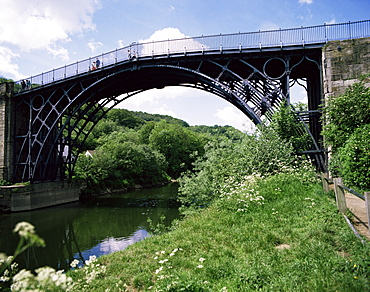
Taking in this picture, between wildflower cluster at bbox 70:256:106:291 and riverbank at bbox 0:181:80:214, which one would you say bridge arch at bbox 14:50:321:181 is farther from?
wildflower cluster at bbox 70:256:106:291

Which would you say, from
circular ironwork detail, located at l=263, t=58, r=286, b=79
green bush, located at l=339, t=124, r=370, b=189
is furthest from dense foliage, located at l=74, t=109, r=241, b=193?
green bush, located at l=339, t=124, r=370, b=189

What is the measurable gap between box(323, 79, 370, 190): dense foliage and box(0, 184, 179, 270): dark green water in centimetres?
916

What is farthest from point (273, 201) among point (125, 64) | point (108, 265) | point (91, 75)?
point (91, 75)

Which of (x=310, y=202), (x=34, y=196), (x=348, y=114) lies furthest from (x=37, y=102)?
(x=310, y=202)

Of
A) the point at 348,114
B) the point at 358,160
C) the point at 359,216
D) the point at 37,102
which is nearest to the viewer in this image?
the point at 359,216

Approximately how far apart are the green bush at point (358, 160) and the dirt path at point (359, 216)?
0.55 m

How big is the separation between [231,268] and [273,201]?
387 cm

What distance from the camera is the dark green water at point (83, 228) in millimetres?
11304

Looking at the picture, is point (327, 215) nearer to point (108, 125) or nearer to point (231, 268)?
point (231, 268)

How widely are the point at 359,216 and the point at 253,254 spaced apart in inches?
100

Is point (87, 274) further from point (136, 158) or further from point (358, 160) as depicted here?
point (136, 158)

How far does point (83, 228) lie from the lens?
16.0m

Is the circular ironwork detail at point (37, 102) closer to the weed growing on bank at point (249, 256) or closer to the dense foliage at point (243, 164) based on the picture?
the dense foliage at point (243, 164)

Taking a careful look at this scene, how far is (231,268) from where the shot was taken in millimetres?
4363
